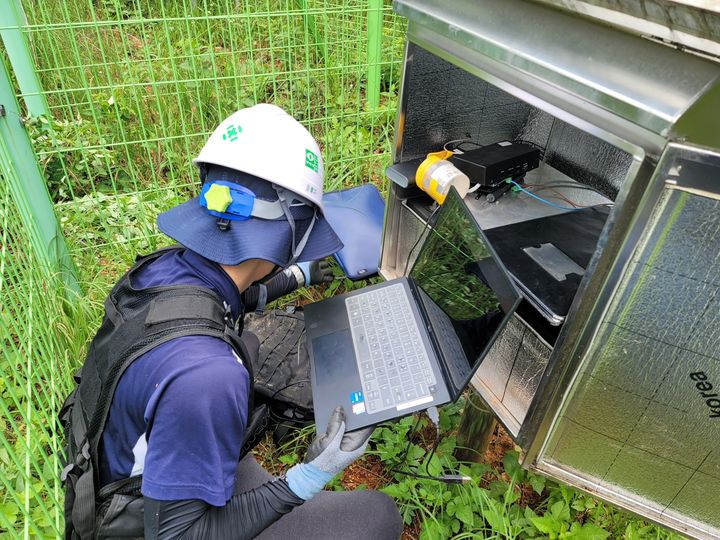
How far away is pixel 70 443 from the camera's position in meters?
1.44

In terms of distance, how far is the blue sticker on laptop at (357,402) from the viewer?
4.86ft

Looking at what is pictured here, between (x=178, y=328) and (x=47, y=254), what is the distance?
1.68 metres

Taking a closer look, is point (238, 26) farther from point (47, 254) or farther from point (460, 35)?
point (460, 35)

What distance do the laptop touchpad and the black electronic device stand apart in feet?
2.65

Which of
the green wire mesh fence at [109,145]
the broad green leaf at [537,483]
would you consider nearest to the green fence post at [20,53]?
the green wire mesh fence at [109,145]

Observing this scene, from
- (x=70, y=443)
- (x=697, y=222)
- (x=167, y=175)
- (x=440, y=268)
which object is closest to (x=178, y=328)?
(x=70, y=443)

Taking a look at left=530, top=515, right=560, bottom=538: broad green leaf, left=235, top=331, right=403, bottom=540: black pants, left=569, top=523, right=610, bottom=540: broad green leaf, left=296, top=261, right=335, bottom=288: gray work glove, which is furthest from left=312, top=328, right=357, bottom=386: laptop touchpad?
left=569, top=523, right=610, bottom=540: broad green leaf

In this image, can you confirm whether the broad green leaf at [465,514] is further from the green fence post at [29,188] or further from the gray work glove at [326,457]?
the green fence post at [29,188]

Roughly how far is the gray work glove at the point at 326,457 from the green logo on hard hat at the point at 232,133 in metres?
0.85

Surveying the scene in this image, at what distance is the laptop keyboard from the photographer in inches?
58.3

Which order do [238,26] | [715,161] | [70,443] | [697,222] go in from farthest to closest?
[238,26] → [70,443] → [697,222] → [715,161]

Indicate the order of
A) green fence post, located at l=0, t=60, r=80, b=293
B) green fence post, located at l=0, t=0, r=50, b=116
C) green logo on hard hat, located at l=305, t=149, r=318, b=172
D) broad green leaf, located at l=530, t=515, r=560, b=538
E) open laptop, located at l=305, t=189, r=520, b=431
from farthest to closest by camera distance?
1. green fence post, located at l=0, t=0, r=50, b=116
2. green fence post, located at l=0, t=60, r=80, b=293
3. broad green leaf, located at l=530, t=515, r=560, b=538
4. green logo on hard hat, located at l=305, t=149, r=318, b=172
5. open laptop, located at l=305, t=189, r=520, b=431

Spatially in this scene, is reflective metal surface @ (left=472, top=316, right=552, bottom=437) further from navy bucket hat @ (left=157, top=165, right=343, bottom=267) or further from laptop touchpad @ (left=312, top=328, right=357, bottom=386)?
navy bucket hat @ (left=157, top=165, right=343, bottom=267)

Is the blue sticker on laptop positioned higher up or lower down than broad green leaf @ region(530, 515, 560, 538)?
higher up
